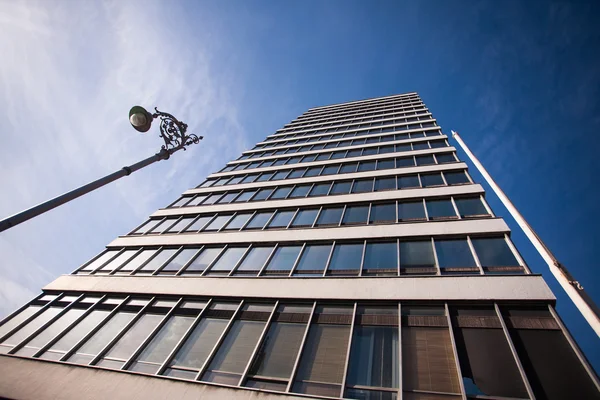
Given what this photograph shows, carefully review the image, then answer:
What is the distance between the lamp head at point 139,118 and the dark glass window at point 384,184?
12.7 m

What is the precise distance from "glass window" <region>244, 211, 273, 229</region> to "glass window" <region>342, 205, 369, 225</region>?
4.68 metres

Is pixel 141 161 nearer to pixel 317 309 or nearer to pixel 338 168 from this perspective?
pixel 317 309

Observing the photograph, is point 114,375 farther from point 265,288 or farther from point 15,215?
point 15,215

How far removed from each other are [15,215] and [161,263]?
34.2ft

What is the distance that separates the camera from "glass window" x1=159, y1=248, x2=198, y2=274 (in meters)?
14.1

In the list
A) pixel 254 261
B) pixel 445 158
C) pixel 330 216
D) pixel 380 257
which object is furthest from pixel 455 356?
pixel 445 158

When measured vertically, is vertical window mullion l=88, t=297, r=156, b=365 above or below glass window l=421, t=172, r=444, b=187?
below

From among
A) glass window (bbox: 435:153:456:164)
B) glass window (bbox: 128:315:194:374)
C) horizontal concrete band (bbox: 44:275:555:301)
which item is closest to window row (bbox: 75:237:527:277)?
horizontal concrete band (bbox: 44:275:555:301)

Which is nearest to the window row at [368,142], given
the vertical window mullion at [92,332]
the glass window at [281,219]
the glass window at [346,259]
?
the glass window at [281,219]

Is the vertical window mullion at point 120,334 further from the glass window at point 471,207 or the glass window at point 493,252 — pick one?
the glass window at point 471,207

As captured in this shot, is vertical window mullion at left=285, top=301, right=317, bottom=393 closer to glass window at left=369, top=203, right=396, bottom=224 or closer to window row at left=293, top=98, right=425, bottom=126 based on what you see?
glass window at left=369, top=203, right=396, bottom=224

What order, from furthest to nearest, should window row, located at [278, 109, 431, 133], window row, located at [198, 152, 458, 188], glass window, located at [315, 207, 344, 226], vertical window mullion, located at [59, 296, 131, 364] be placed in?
1. window row, located at [278, 109, 431, 133]
2. window row, located at [198, 152, 458, 188]
3. glass window, located at [315, 207, 344, 226]
4. vertical window mullion, located at [59, 296, 131, 364]

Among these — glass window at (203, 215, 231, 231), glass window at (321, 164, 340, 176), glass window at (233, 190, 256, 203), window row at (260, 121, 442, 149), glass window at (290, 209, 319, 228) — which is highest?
window row at (260, 121, 442, 149)

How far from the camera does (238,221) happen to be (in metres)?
17.3
